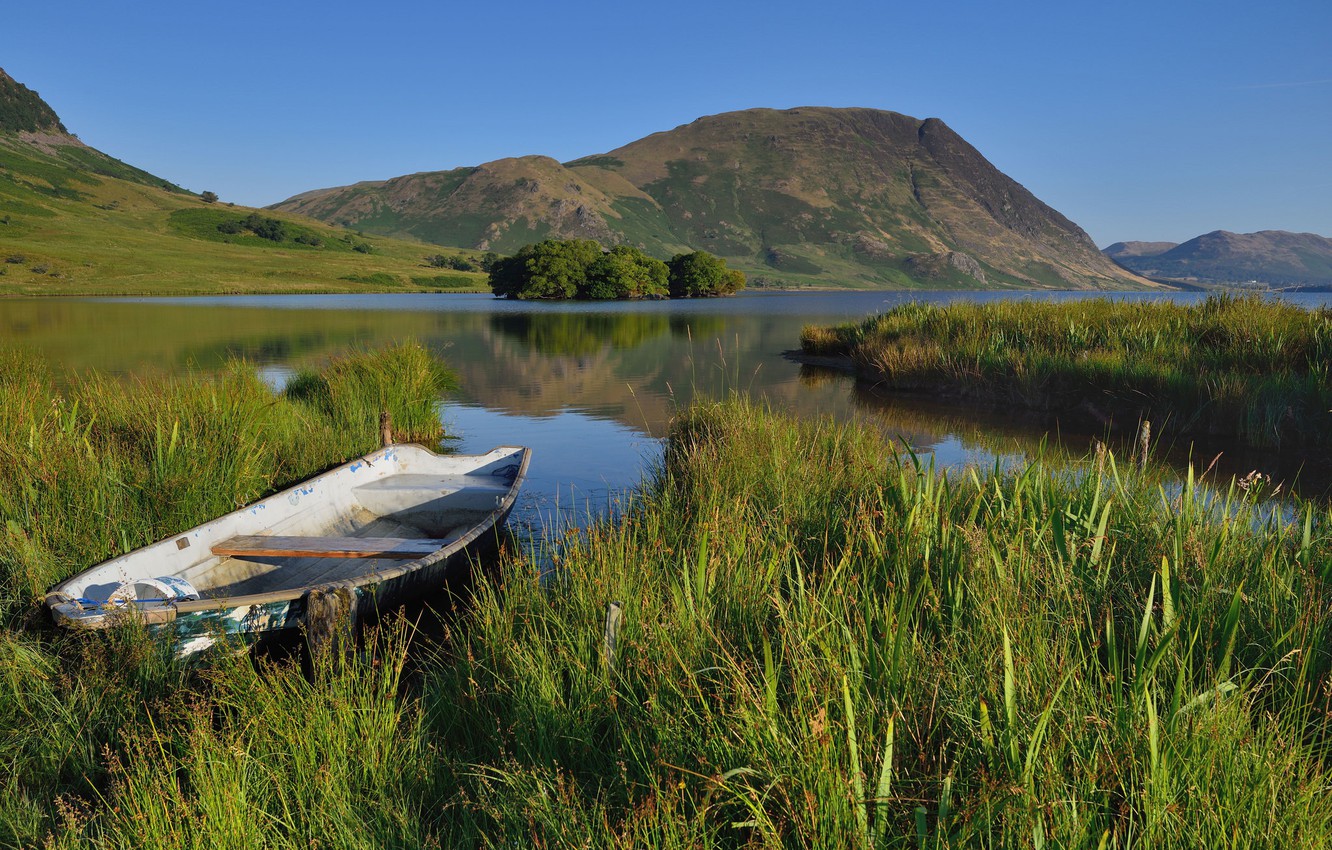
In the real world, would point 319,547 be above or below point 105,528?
below

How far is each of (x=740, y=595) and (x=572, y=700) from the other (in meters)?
1.11

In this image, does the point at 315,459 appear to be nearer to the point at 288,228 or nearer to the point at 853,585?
the point at 853,585

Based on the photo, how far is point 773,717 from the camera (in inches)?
102

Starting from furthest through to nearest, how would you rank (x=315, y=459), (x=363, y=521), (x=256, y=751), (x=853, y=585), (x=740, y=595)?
(x=315, y=459) → (x=363, y=521) → (x=740, y=595) → (x=853, y=585) → (x=256, y=751)

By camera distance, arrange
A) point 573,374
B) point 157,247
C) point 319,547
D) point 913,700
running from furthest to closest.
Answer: point 157,247, point 573,374, point 319,547, point 913,700

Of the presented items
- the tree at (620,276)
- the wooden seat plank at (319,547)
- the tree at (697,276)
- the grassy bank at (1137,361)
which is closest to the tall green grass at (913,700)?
the wooden seat plank at (319,547)

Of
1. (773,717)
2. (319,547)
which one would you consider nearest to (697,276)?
(319,547)

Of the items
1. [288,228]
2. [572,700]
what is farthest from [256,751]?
[288,228]

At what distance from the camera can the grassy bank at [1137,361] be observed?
13570 mm

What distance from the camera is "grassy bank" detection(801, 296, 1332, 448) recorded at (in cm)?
1357

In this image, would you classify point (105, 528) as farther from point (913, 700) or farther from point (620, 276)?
point (620, 276)

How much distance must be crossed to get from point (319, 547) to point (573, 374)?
65.5ft

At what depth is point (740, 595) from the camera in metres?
4.27

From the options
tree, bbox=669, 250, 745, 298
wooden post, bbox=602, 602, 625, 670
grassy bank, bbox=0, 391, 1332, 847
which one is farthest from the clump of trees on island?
wooden post, bbox=602, 602, 625, 670
